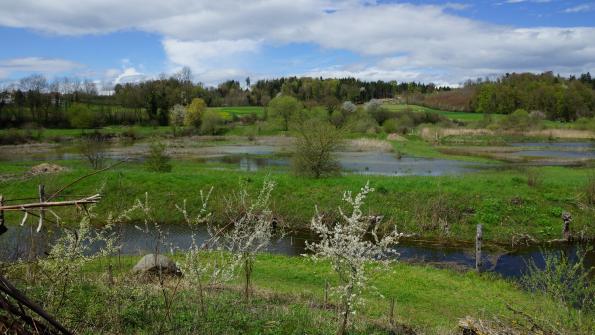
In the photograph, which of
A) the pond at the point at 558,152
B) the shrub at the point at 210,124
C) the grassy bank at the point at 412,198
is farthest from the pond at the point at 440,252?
the shrub at the point at 210,124

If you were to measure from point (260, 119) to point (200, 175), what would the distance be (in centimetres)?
6897

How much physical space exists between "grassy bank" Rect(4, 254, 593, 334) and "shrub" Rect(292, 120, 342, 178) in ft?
40.0

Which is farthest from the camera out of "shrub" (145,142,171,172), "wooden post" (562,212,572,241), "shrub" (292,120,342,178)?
"shrub" (145,142,171,172)

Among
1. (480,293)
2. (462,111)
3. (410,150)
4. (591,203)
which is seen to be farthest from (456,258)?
(462,111)

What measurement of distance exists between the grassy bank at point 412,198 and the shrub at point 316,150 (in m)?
1.01

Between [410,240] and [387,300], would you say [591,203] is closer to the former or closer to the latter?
[410,240]

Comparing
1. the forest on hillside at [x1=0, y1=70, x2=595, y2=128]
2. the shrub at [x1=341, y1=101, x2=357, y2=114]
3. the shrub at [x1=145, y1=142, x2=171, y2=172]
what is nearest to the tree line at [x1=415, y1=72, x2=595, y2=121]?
the forest on hillside at [x1=0, y1=70, x2=595, y2=128]

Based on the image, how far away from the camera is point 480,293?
17.0m

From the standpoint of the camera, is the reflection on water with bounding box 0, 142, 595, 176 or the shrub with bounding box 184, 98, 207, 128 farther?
the shrub with bounding box 184, 98, 207, 128

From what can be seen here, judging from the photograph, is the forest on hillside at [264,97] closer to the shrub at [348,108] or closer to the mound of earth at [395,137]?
the shrub at [348,108]

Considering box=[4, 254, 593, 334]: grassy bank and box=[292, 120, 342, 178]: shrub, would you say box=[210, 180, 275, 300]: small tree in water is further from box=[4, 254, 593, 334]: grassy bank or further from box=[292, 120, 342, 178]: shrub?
box=[292, 120, 342, 178]: shrub

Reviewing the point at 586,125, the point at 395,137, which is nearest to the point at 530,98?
the point at 586,125

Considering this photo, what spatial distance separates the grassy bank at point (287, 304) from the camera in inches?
306

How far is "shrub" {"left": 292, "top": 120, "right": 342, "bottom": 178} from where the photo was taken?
3228cm
